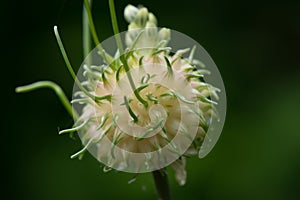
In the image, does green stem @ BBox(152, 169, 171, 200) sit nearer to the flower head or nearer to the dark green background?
the flower head

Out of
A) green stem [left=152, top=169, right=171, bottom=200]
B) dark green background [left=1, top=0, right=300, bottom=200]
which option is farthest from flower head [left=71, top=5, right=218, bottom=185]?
dark green background [left=1, top=0, right=300, bottom=200]

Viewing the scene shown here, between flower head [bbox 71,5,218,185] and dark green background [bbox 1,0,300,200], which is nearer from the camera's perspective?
flower head [bbox 71,5,218,185]

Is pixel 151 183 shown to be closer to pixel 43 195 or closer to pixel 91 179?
pixel 91 179

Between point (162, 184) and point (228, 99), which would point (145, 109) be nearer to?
point (162, 184)

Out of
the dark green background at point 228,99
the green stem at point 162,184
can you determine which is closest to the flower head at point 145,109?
the green stem at point 162,184

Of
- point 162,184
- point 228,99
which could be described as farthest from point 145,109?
point 228,99

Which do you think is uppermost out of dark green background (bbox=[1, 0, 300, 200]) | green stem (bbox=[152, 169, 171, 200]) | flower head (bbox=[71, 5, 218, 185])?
flower head (bbox=[71, 5, 218, 185])
